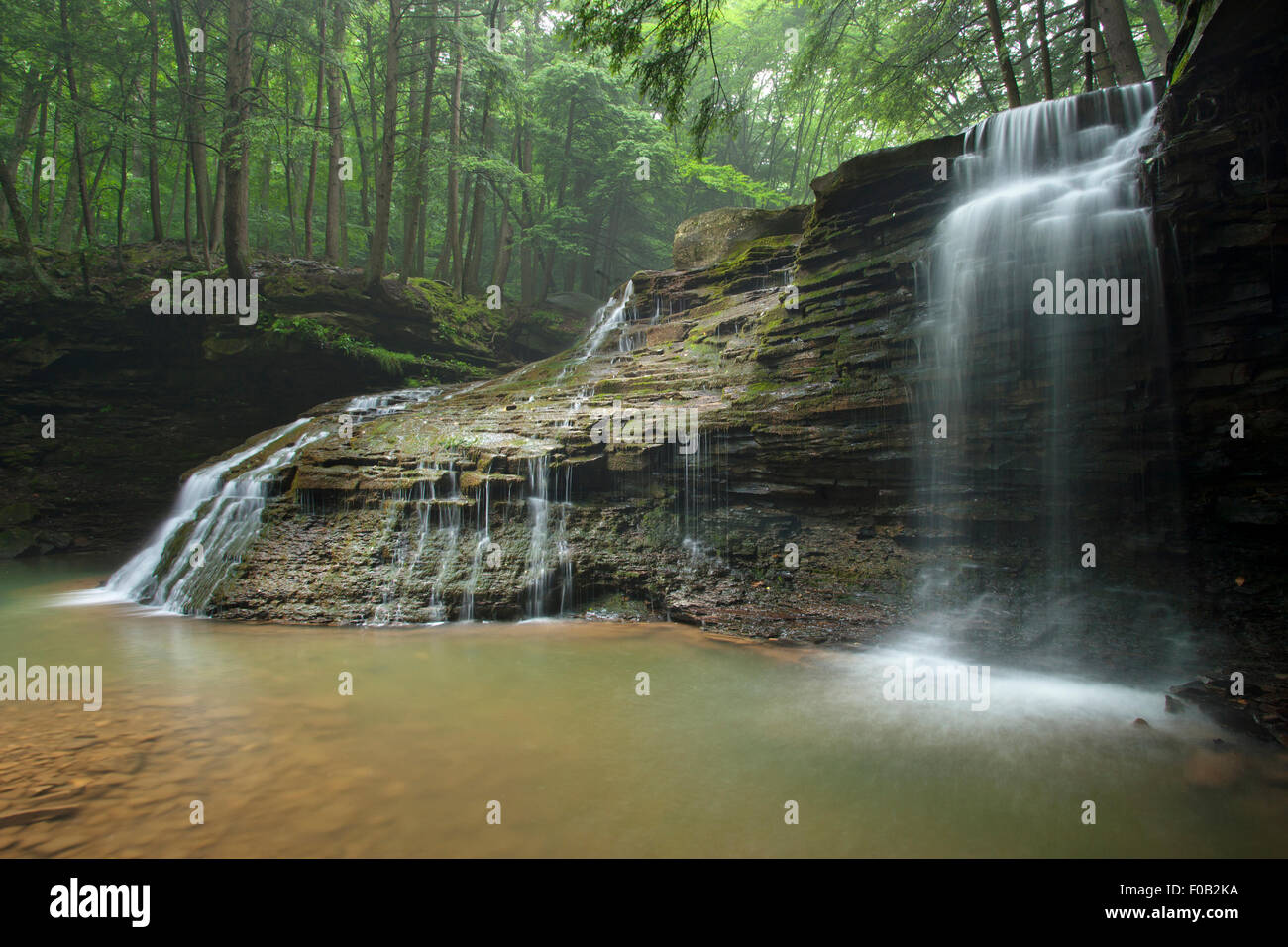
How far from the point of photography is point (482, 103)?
17688 millimetres

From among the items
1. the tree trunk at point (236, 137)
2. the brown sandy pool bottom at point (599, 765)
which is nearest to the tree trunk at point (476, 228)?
the tree trunk at point (236, 137)

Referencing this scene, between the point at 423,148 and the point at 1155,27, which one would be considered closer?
the point at 1155,27

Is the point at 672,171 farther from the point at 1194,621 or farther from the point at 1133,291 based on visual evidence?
the point at 1194,621

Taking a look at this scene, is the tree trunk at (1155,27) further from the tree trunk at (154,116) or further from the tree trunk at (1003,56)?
the tree trunk at (154,116)

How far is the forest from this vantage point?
34.1ft

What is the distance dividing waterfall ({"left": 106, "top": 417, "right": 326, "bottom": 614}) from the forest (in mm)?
4992

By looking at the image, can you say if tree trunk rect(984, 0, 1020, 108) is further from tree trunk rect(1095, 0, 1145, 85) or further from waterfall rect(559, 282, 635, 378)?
waterfall rect(559, 282, 635, 378)

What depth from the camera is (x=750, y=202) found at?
80.6ft

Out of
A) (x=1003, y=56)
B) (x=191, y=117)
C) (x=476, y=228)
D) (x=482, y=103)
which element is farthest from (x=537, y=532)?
(x=482, y=103)

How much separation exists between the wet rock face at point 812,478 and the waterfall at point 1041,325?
52 mm

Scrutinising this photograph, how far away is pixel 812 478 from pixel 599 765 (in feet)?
15.7

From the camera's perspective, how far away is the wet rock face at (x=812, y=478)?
5449 millimetres

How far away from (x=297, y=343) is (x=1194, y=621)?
45.8ft

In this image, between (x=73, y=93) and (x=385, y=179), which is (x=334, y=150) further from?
(x=73, y=93)
